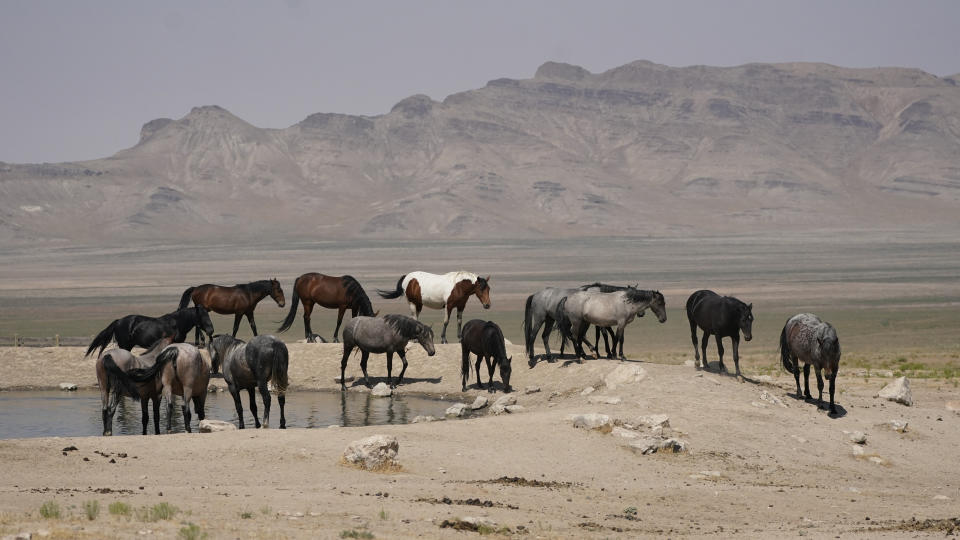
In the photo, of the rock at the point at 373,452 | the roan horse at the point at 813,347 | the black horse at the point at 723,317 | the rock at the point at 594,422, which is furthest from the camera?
the black horse at the point at 723,317

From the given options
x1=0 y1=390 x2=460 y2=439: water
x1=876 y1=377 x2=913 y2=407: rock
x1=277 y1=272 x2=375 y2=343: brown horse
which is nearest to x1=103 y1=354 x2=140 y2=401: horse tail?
x1=0 y1=390 x2=460 y2=439: water

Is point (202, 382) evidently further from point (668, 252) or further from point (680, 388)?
point (668, 252)

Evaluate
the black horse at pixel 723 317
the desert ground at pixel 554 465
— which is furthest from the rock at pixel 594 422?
the black horse at pixel 723 317

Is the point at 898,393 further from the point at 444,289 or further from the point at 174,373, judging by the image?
the point at 174,373

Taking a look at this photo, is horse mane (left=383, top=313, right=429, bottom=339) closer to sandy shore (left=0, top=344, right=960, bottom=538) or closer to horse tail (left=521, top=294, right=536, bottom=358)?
horse tail (left=521, top=294, right=536, bottom=358)

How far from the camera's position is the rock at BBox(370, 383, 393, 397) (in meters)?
26.2

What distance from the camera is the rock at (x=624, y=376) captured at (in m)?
22.5

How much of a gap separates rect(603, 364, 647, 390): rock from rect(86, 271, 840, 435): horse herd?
1515 millimetres

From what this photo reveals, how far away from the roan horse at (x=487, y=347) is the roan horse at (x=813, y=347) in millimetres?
5829

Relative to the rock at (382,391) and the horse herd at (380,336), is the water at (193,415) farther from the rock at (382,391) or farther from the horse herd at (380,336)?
the horse herd at (380,336)

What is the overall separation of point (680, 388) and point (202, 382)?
347 inches

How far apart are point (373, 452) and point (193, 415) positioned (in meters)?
9.86

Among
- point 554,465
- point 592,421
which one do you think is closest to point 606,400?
point 592,421

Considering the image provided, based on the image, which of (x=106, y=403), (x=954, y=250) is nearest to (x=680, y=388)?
(x=106, y=403)
